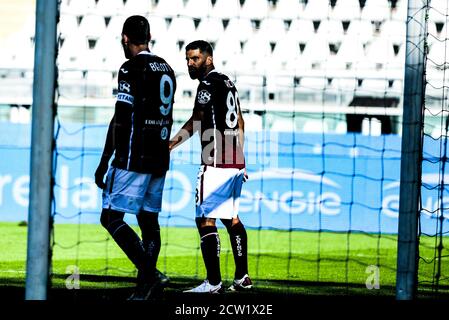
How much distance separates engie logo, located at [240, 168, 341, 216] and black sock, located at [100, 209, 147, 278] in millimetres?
7596

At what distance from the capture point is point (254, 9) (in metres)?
22.3

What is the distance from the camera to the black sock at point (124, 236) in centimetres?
543

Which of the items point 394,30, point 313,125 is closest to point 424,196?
point 313,125

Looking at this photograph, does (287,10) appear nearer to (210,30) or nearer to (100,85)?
(210,30)

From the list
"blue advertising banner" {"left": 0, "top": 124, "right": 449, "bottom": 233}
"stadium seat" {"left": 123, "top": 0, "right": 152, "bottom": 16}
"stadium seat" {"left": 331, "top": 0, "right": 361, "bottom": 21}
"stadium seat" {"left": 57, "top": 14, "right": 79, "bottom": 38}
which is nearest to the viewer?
"blue advertising banner" {"left": 0, "top": 124, "right": 449, "bottom": 233}

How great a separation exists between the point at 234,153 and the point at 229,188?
0.24m

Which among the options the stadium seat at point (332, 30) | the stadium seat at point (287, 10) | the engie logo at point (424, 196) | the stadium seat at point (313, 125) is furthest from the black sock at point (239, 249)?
the stadium seat at point (332, 30)

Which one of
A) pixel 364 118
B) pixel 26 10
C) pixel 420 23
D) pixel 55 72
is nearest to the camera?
pixel 55 72

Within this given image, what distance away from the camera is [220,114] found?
6109 mm

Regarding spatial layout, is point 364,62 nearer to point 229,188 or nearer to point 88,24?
point 88,24

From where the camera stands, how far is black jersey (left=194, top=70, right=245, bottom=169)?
6023 mm

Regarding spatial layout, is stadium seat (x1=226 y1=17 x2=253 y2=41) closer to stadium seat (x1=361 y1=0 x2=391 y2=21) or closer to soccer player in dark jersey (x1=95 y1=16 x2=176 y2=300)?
stadium seat (x1=361 y1=0 x2=391 y2=21)

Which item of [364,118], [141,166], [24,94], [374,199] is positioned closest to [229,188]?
[141,166]

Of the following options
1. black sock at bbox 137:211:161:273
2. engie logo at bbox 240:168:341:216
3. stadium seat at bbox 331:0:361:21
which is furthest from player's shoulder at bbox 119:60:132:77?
stadium seat at bbox 331:0:361:21
